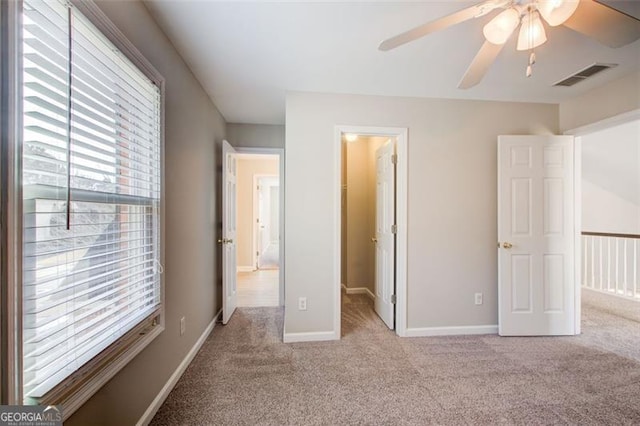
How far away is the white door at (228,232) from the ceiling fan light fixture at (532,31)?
258 centimetres

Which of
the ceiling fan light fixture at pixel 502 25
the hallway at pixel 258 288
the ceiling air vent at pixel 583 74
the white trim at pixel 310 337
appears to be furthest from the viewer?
the hallway at pixel 258 288

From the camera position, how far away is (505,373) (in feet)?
→ 6.58

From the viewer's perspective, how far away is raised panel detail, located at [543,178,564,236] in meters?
2.62

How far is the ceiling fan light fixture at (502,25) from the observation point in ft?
3.76

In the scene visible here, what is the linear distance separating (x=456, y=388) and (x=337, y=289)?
1.16m

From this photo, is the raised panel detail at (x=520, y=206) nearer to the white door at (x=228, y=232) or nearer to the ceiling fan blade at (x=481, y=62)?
the ceiling fan blade at (x=481, y=62)

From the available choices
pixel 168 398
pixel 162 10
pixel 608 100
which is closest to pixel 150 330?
pixel 168 398

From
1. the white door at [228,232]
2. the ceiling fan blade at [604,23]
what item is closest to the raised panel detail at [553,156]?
the ceiling fan blade at [604,23]

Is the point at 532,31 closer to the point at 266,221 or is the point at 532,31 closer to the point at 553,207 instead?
the point at 553,207

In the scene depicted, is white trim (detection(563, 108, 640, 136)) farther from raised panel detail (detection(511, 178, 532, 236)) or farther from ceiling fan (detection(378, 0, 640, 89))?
ceiling fan (detection(378, 0, 640, 89))

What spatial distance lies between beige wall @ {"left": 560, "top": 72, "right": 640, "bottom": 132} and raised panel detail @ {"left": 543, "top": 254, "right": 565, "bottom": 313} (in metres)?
1.36

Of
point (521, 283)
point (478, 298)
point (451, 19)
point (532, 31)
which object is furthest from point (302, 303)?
point (532, 31)

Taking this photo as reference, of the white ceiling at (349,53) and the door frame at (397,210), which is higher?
the white ceiling at (349,53)

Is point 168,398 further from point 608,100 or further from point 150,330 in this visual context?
point 608,100
